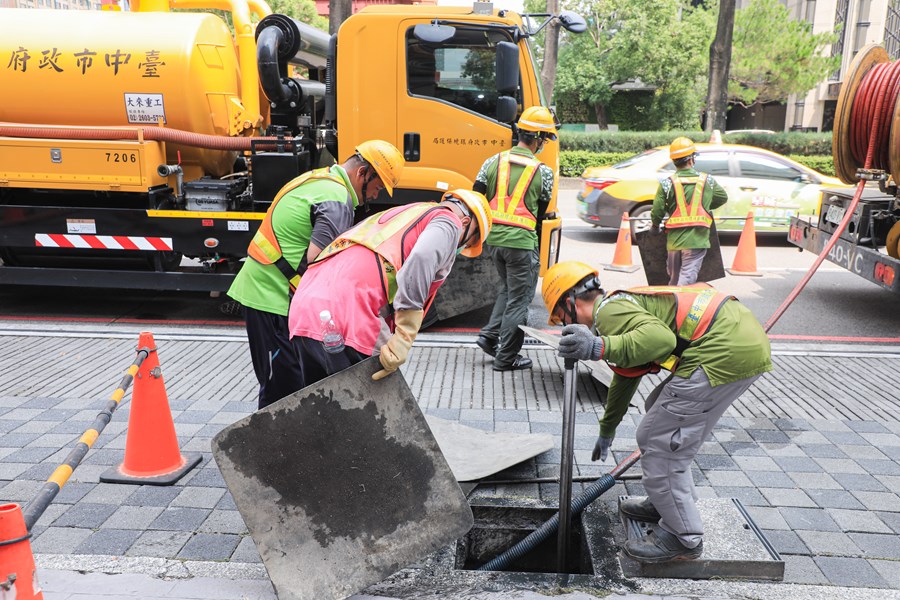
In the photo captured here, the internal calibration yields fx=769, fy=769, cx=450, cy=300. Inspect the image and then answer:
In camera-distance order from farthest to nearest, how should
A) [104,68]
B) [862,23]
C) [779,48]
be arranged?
1. [862,23]
2. [779,48]
3. [104,68]

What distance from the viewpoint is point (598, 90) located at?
35531 millimetres

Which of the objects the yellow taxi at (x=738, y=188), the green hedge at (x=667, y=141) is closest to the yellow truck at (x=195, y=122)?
the yellow taxi at (x=738, y=188)

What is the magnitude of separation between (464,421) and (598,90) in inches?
1295

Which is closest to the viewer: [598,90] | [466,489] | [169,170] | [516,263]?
[466,489]

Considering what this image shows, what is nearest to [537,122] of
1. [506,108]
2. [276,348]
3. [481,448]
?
[506,108]

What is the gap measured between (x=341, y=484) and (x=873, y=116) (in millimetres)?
6788

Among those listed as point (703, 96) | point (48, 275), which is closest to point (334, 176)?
point (48, 275)

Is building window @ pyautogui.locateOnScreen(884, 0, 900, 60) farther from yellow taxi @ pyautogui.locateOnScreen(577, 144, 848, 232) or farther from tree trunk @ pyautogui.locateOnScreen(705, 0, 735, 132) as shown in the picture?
yellow taxi @ pyautogui.locateOnScreen(577, 144, 848, 232)

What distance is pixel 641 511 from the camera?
3.70 meters

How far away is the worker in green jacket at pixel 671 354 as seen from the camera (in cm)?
311

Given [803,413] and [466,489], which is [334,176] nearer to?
[466,489]

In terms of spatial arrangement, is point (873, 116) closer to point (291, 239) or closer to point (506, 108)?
point (506, 108)

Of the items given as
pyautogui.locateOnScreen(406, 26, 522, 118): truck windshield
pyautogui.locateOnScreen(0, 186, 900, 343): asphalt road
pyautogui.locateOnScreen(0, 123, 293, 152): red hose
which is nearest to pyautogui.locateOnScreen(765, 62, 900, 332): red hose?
pyautogui.locateOnScreen(0, 186, 900, 343): asphalt road

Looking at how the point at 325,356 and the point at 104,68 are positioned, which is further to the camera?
the point at 104,68
